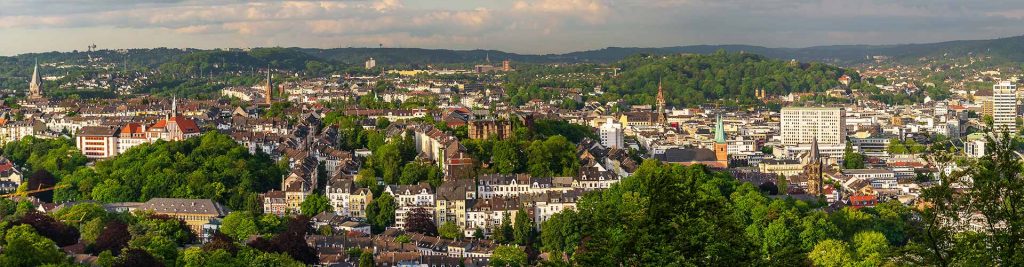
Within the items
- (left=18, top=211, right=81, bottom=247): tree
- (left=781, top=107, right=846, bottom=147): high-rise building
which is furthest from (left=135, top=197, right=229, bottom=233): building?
(left=781, top=107, right=846, bottom=147): high-rise building

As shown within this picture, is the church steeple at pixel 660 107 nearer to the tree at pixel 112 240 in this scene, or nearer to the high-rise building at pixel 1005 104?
the high-rise building at pixel 1005 104

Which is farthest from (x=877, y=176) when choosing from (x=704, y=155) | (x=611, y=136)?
(x=611, y=136)

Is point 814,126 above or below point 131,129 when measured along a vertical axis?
below

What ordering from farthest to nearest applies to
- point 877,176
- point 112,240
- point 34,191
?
1. point 877,176
2. point 34,191
3. point 112,240

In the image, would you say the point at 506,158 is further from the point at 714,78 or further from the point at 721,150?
the point at 714,78

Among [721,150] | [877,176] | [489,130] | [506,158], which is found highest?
[489,130]

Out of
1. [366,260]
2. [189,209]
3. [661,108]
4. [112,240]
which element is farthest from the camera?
[661,108]

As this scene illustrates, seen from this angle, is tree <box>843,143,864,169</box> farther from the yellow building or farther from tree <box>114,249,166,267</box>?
tree <box>114,249,166,267</box>
